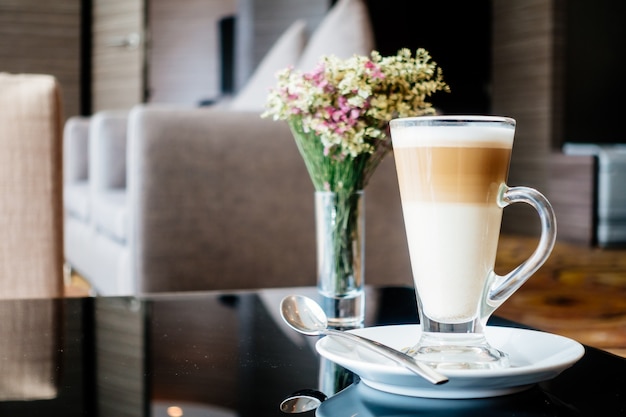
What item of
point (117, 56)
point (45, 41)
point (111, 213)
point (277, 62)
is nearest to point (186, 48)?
point (117, 56)

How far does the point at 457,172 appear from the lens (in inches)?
21.8

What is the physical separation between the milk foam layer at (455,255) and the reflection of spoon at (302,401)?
0.11 meters

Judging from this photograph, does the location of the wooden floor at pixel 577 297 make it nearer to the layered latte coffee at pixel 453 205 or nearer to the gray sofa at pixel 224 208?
the gray sofa at pixel 224 208

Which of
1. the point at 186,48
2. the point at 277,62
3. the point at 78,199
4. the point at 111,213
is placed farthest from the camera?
the point at 186,48

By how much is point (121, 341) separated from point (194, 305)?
0.21m

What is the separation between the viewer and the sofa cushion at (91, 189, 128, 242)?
205 centimetres

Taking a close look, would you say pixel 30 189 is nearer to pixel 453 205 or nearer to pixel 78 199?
pixel 453 205

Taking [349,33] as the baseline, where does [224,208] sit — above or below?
below

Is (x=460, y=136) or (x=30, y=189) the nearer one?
(x=460, y=136)

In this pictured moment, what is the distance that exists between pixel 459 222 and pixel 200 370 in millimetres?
224

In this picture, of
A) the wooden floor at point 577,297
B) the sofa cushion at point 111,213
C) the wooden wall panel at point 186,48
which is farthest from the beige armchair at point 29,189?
the wooden wall panel at point 186,48

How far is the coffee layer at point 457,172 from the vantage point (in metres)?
0.55

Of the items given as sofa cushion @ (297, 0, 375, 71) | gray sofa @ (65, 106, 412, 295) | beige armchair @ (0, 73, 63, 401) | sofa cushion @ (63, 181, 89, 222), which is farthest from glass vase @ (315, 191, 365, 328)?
sofa cushion @ (63, 181, 89, 222)

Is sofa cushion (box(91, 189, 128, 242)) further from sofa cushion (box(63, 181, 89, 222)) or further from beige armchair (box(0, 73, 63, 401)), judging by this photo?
beige armchair (box(0, 73, 63, 401))
